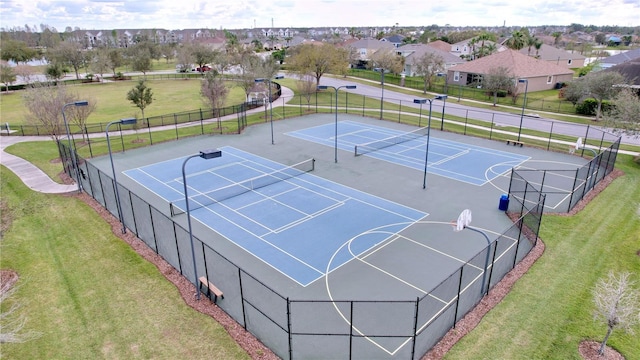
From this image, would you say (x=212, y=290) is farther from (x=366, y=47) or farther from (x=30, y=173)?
(x=366, y=47)

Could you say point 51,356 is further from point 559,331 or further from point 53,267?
point 559,331

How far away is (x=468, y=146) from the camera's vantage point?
109ft

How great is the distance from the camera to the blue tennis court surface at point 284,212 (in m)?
16.9

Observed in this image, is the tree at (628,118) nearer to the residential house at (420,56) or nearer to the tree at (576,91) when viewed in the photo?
the tree at (576,91)

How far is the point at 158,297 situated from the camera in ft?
46.2

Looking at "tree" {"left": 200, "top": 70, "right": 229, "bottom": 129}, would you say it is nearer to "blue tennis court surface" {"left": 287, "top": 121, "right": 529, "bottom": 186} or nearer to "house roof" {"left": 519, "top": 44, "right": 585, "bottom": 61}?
"blue tennis court surface" {"left": 287, "top": 121, "right": 529, "bottom": 186}

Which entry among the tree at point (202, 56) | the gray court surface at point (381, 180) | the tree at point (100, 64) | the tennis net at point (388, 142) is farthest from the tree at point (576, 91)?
the tree at point (100, 64)

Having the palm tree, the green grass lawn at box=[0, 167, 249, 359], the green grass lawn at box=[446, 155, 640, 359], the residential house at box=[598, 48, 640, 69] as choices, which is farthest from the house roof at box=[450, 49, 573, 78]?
the green grass lawn at box=[0, 167, 249, 359]

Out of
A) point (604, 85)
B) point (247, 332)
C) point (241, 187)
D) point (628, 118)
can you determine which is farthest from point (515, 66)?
point (247, 332)

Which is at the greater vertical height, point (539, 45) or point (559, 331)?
point (539, 45)

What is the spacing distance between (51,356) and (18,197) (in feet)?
50.4

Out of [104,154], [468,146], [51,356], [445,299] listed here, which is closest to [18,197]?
[104,154]

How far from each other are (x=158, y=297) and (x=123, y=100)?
50145 mm

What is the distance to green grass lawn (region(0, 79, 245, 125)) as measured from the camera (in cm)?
4641
